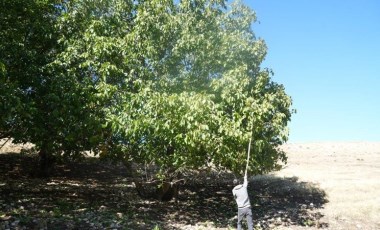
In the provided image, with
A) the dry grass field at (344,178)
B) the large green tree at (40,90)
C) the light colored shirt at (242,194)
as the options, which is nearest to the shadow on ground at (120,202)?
the dry grass field at (344,178)

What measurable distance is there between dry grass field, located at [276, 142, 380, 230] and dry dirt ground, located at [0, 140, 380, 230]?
0.19 ft

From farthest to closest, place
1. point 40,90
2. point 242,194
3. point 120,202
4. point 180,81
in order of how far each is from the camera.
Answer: point 120,202 → point 180,81 → point 40,90 → point 242,194

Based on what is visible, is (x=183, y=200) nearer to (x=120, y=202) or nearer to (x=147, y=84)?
(x=120, y=202)

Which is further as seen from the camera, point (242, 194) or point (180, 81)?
point (180, 81)

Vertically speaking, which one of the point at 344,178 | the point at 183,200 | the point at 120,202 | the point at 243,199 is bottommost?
the point at 183,200

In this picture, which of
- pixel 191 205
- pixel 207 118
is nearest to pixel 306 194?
pixel 191 205

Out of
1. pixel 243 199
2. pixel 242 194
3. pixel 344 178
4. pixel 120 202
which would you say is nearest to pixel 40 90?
pixel 120 202

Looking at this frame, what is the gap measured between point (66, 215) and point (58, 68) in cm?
700

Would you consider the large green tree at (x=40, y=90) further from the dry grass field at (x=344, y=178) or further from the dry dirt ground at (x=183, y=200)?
the dry grass field at (x=344, y=178)

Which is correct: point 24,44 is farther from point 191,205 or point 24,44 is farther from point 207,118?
point 191,205

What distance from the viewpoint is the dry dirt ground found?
16641 millimetres

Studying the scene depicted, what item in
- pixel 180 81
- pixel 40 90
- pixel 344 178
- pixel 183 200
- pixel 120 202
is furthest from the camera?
pixel 344 178

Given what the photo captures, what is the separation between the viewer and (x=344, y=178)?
29422 mm

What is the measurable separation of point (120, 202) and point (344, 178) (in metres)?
19.1
